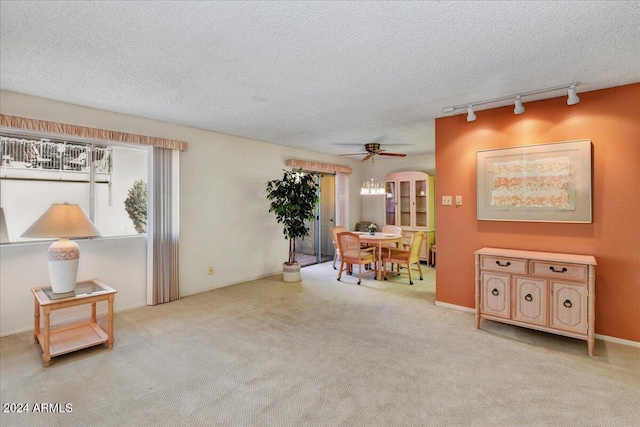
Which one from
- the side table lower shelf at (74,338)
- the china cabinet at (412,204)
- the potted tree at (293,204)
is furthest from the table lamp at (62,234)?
the china cabinet at (412,204)

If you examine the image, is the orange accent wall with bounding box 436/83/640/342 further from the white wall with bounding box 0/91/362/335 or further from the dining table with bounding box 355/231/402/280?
the white wall with bounding box 0/91/362/335

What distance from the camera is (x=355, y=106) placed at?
11.6 ft

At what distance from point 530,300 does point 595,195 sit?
1.20 metres

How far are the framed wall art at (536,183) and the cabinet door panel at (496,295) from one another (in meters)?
0.75

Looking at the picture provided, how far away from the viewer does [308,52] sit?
2.29 m

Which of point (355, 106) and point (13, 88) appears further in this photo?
point (355, 106)

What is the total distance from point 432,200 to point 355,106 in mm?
3712

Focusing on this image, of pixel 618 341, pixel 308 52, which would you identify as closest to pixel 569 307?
pixel 618 341

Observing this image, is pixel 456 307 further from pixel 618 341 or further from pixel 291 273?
pixel 291 273

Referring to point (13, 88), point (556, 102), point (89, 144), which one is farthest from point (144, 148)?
point (556, 102)

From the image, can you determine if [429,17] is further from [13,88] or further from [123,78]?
[13,88]

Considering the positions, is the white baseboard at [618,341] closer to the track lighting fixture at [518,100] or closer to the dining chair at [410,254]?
the track lighting fixture at [518,100]

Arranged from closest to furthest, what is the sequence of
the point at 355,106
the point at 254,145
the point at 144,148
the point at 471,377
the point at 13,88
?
the point at 471,377
the point at 13,88
the point at 355,106
the point at 144,148
the point at 254,145

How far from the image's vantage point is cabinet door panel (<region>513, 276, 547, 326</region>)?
284 cm
